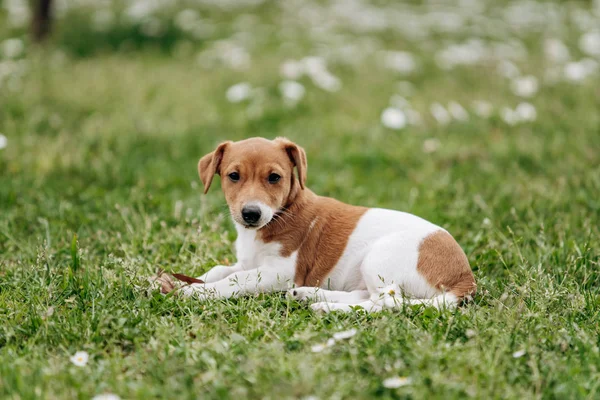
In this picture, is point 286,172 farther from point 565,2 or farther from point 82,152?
point 565,2

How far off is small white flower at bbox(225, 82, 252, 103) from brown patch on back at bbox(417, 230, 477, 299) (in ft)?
17.3

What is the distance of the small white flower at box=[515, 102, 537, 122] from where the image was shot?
8438mm

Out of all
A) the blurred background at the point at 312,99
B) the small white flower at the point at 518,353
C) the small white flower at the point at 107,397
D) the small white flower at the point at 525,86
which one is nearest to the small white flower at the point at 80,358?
the small white flower at the point at 107,397

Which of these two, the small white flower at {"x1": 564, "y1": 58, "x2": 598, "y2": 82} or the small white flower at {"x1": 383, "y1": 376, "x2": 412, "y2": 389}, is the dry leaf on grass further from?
the small white flower at {"x1": 564, "y1": 58, "x2": 598, "y2": 82}

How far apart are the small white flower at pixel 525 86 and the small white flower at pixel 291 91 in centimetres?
326

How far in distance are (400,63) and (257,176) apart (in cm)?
702

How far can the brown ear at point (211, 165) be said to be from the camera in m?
4.14

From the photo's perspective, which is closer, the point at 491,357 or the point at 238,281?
the point at 491,357

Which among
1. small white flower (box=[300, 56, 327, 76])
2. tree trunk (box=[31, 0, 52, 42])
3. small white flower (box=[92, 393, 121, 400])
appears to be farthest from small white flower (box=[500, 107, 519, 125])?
tree trunk (box=[31, 0, 52, 42])

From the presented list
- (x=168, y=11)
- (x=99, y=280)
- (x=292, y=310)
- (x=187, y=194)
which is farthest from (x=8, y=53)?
(x=292, y=310)

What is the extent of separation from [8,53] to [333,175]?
657 centimetres

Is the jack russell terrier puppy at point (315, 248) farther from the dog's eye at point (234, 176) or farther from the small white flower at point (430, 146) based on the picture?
the small white flower at point (430, 146)

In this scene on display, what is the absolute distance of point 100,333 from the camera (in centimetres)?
344

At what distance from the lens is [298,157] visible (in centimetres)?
414
